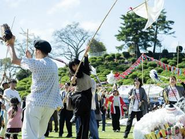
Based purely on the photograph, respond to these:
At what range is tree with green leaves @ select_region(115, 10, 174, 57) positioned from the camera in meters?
A: 70.1

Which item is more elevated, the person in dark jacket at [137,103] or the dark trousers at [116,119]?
the person in dark jacket at [137,103]

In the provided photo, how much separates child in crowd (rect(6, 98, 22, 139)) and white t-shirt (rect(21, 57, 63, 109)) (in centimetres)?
431

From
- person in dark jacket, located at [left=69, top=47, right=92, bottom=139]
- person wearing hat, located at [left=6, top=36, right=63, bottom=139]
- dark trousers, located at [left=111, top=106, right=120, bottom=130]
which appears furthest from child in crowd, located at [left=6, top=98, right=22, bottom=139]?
dark trousers, located at [left=111, top=106, right=120, bottom=130]

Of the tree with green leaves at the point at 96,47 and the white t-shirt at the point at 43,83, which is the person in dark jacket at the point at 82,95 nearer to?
the white t-shirt at the point at 43,83

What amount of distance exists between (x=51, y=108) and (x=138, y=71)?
4827 centimetres

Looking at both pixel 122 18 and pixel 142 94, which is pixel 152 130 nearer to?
pixel 142 94

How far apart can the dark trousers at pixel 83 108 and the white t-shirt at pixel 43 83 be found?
2033 mm

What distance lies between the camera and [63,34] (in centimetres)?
6775

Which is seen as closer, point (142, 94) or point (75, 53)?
point (142, 94)

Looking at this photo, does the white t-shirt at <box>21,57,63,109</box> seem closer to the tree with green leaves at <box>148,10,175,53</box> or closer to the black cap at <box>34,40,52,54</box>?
the black cap at <box>34,40,52,54</box>

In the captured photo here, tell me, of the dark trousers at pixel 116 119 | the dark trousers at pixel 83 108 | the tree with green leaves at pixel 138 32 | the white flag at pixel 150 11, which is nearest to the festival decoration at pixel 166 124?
the dark trousers at pixel 83 108

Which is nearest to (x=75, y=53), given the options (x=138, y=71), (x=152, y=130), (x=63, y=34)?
(x=63, y=34)

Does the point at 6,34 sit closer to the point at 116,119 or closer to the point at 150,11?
the point at 150,11

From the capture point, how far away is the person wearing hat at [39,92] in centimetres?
526
